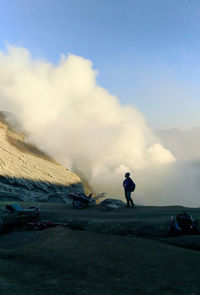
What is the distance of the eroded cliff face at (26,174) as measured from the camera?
1304 inches

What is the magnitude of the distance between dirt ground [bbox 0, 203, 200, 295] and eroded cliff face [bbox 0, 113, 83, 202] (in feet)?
→ 66.7

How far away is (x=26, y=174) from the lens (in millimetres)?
36031

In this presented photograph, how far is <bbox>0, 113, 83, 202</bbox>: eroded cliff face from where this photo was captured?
33.1 m

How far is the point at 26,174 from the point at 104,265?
108 feet

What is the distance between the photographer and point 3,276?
15.7 feet

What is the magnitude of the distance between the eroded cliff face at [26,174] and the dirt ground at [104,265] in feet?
66.7

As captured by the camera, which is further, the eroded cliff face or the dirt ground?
the eroded cliff face

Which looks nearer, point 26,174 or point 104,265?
point 104,265

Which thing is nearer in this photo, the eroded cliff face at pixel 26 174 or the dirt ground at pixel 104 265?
the dirt ground at pixel 104 265

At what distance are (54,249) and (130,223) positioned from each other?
320 centimetres

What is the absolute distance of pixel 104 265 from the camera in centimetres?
521

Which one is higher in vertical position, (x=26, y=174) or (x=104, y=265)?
(x=26, y=174)

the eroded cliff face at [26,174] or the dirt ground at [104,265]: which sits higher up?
the eroded cliff face at [26,174]

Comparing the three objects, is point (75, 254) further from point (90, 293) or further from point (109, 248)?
point (90, 293)
